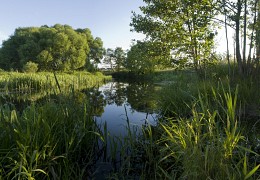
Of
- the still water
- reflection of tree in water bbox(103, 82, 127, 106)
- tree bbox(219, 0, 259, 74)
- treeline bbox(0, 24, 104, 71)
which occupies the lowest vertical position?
the still water

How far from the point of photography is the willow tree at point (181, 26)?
790 cm

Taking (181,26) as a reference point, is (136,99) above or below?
below

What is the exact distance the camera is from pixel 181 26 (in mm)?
9141

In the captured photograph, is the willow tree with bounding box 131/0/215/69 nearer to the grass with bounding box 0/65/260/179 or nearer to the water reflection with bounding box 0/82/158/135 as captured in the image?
the water reflection with bounding box 0/82/158/135

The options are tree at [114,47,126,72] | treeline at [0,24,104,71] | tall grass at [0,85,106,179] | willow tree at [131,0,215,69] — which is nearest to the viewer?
tall grass at [0,85,106,179]

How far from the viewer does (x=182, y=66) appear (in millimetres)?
9195

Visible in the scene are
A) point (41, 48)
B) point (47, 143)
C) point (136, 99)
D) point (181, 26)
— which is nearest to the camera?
point (47, 143)

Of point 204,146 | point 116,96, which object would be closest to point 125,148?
point 204,146

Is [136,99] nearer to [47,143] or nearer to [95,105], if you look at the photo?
[95,105]

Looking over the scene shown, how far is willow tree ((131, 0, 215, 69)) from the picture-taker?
7.90 metres

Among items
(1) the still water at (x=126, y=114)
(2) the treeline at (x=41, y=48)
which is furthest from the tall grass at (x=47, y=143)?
(2) the treeline at (x=41, y=48)

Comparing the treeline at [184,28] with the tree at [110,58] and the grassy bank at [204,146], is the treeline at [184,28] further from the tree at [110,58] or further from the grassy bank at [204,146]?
the tree at [110,58]

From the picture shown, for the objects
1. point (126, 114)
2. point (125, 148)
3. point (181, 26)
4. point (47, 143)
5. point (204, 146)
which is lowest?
point (125, 148)

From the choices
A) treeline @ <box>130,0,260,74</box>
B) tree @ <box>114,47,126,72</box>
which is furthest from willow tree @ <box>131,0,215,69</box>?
tree @ <box>114,47,126,72</box>
